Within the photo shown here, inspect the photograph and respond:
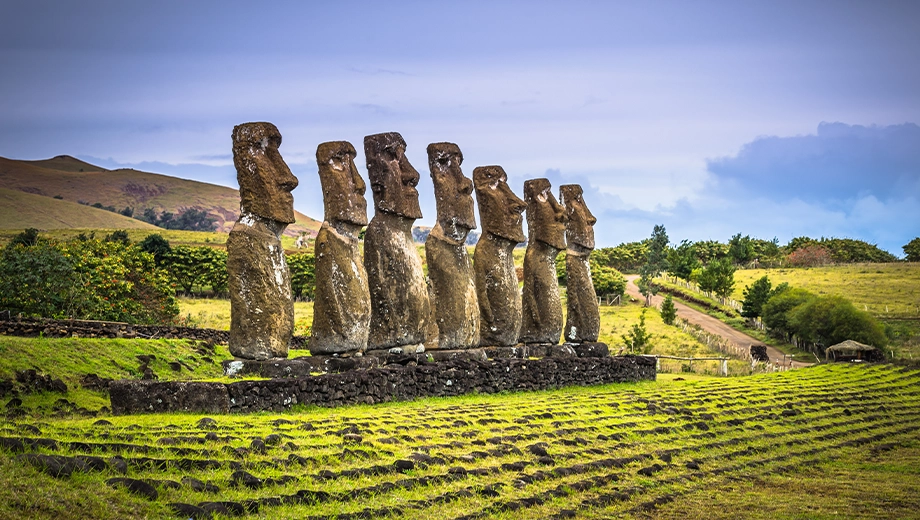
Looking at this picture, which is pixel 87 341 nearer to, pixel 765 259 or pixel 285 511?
pixel 285 511

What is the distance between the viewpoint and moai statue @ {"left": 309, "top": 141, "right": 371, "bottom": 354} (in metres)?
17.1

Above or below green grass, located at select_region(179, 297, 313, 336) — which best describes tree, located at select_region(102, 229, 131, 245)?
above

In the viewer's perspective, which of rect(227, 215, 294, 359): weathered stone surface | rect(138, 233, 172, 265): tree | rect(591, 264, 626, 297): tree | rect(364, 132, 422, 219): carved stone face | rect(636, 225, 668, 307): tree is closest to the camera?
rect(227, 215, 294, 359): weathered stone surface

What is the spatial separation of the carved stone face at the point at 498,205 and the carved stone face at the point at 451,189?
1283 mm

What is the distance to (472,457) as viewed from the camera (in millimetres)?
13117

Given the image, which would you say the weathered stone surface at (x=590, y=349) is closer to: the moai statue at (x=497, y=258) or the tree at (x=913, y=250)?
the moai statue at (x=497, y=258)

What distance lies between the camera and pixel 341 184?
17688 millimetres

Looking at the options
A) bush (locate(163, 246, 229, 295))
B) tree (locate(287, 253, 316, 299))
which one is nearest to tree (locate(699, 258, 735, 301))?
tree (locate(287, 253, 316, 299))

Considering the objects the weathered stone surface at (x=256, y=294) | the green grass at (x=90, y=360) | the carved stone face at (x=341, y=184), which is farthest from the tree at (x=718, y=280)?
the weathered stone surface at (x=256, y=294)

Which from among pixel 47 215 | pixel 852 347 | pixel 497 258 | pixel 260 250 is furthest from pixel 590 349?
pixel 47 215

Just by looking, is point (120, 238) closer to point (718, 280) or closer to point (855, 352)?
point (855, 352)

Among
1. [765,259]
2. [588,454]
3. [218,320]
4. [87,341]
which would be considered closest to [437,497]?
[588,454]

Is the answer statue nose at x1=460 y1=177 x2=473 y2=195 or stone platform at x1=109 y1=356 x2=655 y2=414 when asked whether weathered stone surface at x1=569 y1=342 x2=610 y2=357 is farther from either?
statue nose at x1=460 y1=177 x2=473 y2=195

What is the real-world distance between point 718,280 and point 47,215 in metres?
70.5
